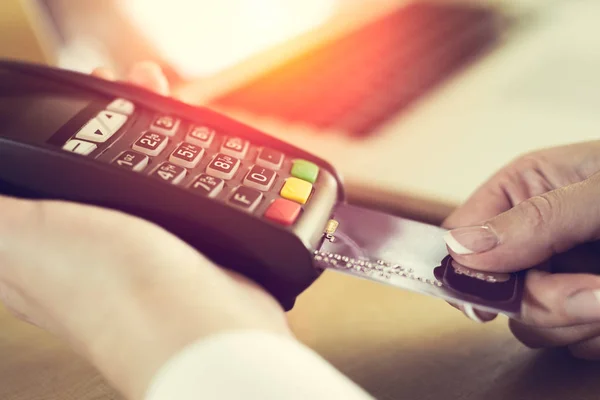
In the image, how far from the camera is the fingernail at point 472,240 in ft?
1.11

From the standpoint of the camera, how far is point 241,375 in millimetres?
252

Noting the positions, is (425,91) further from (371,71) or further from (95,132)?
(95,132)

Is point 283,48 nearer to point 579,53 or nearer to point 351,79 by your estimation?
point 351,79

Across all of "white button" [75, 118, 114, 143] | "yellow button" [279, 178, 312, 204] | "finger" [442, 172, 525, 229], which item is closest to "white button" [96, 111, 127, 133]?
"white button" [75, 118, 114, 143]

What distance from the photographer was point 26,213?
0.32 m

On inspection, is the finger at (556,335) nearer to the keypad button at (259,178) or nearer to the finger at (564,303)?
the finger at (564,303)

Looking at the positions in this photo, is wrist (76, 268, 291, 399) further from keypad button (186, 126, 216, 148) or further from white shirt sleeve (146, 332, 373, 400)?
keypad button (186, 126, 216, 148)

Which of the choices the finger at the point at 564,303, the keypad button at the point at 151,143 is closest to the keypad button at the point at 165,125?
the keypad button at the point at 151,143

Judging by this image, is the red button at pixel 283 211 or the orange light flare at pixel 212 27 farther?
the orange light flare at pixel 212 27

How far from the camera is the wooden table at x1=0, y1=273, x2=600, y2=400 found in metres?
0.32

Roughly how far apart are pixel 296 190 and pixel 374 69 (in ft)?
1.09

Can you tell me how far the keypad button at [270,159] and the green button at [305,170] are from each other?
0.01 m

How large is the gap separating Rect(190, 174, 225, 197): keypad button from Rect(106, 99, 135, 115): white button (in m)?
0.08

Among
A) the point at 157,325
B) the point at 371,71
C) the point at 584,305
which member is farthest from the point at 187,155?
the point at 371,71
